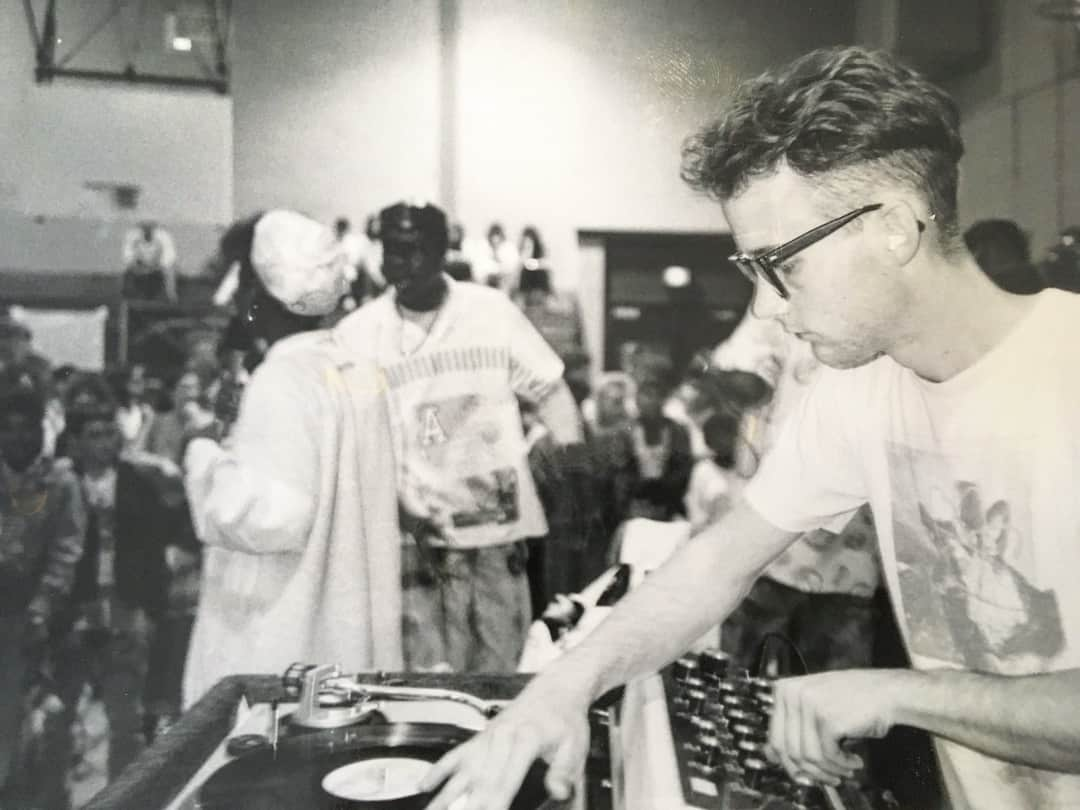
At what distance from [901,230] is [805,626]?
0.67 m

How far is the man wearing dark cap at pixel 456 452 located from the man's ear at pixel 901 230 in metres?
0.60

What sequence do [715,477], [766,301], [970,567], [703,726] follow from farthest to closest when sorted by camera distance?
[715,477], [766,301], [970,567], [703,726]

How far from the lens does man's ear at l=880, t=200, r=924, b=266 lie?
1179mm

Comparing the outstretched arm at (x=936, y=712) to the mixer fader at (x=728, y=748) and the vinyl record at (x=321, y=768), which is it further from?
the vinyl record at (x=321, y=768)

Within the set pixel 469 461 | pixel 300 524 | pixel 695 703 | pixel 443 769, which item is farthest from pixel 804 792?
pixel 300 524

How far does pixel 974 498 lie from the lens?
116 centimetres

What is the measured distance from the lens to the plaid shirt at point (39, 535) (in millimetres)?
1573

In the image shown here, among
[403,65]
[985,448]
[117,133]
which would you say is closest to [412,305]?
[403,65]

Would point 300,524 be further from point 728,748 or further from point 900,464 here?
point 900,464

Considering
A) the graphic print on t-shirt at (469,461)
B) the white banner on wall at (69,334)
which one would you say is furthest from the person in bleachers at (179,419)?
the graphic print on t-shirt at (469,461)

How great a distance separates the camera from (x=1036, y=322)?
1.12 m

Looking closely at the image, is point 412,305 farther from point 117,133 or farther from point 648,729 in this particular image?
point 648,729

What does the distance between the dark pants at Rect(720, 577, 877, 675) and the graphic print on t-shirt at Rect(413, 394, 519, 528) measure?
430 mm

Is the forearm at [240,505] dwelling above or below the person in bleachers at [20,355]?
below
